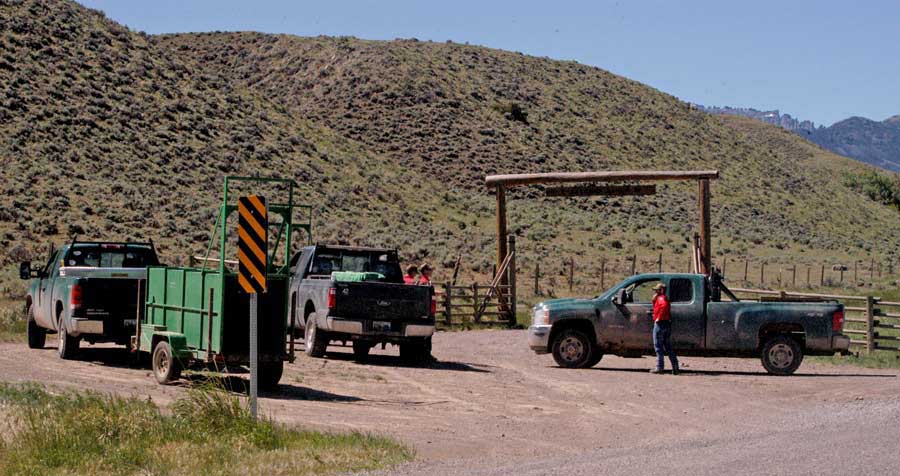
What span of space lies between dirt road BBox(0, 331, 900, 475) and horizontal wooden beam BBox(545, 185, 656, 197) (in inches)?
281

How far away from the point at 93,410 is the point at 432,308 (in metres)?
9.70

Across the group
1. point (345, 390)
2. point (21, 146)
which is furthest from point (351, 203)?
point (345, 390)

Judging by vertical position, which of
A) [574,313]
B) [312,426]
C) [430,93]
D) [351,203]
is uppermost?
[430,93]

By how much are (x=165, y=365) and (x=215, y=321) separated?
1503mm

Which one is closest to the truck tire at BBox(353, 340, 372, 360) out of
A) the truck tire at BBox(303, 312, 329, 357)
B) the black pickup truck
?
the black pickup truck

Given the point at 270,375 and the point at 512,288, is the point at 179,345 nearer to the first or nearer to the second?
the point at 270,375

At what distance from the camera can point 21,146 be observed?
166 ft

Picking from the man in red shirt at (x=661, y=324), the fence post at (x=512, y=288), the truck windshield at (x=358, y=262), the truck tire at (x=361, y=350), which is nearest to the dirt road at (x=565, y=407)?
the truck tire at (x=361, y=350)

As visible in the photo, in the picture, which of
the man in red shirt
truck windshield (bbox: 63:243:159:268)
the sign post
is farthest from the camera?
truck windshield (bbox: 63:243:159:268)

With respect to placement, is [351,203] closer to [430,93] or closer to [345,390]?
[430,93]

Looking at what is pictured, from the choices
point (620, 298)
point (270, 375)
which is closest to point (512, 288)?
point (620, 298)

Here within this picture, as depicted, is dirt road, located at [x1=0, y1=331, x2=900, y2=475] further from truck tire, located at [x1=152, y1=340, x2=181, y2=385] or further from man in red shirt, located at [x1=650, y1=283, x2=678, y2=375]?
man in red shirt, located at [x1=650, y1=283, x2=678, y2=375]

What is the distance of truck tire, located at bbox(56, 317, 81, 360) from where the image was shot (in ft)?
62.1

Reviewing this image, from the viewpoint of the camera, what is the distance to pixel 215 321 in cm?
1509
